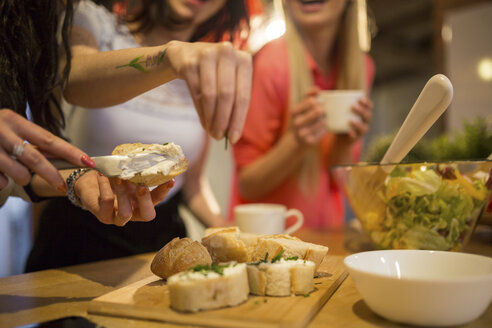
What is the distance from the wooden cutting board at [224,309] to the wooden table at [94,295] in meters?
0.01

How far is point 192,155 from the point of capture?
122 cm

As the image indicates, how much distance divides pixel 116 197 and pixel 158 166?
0.35ft

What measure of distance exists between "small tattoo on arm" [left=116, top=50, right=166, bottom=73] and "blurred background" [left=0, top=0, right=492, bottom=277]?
9.5 inches

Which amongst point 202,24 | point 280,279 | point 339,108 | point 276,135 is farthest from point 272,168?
point 280,279

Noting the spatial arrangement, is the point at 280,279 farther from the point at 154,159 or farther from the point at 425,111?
the point at 425,111

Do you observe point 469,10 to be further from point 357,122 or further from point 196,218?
point 196,218

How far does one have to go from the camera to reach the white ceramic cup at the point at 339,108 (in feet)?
4.39

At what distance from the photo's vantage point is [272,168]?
5.14ft

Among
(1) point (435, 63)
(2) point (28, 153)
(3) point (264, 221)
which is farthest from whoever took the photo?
(1) point (435, 63)

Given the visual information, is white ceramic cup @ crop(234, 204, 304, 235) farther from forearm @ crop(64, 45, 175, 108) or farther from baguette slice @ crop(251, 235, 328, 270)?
forearm @ crop(64, 45, 175, 108)

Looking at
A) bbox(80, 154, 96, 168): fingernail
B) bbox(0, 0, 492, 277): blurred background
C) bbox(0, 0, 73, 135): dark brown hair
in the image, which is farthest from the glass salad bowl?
bbox(0, 0, 73, 135): dark brown hair

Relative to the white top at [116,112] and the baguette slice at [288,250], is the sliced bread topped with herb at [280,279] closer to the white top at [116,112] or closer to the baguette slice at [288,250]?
the baguette slice at [288,250]

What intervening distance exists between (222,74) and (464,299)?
50 centimetres

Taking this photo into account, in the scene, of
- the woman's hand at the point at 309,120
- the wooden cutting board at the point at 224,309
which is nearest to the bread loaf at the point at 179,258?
Answer: the wooden cutting board at the point at 224,309
